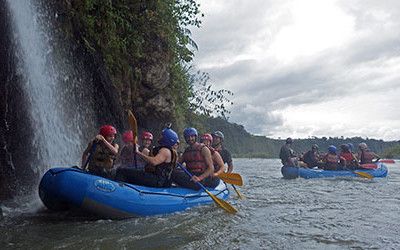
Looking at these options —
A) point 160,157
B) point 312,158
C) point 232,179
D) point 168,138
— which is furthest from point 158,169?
point 312,158

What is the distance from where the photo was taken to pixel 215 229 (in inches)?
245

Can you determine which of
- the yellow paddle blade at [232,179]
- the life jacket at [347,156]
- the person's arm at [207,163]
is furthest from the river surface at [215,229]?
the life jacket at [347,156]

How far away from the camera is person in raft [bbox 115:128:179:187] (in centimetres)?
716

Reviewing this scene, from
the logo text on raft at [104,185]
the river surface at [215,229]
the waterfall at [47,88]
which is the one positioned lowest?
the river surface at [215,229]

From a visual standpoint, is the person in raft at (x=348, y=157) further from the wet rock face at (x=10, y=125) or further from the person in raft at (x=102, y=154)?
the wet rock face at (x=10, y=125)

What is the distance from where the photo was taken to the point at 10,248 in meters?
4.82

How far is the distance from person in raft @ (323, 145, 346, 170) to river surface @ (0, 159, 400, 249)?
8791mm

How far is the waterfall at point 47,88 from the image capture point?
8.85 metres

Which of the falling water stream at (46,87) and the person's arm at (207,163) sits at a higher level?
the falling water stream at (46,87)

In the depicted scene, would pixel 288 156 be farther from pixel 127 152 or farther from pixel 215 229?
pixel 215 229

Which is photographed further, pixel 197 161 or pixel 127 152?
pixel 127 152

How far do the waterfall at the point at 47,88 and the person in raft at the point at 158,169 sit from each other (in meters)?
3.07

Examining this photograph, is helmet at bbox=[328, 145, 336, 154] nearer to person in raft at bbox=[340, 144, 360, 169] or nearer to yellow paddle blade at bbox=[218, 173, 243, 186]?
person in raft at bbox=[340, 144, 360, 169]

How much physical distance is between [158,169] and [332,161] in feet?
39.6
